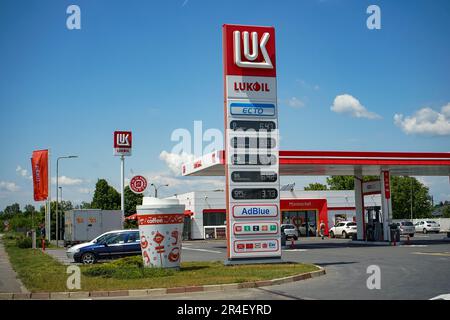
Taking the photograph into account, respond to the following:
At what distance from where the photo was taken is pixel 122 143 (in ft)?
142

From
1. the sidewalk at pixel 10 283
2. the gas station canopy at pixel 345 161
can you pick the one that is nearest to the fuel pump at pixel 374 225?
the gas station canopy at pixel 345 161

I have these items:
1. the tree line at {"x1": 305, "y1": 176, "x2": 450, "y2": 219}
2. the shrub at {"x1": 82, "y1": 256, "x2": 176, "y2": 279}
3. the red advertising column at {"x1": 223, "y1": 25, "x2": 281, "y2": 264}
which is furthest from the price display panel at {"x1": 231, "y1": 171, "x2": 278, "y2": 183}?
the tree line at {"x1": 305, "y1": 176, "x2": 450, "y2": 219}

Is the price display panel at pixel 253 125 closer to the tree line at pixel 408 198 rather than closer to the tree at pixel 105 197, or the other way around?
the tree at pixel 105 197

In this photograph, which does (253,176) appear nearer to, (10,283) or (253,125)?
(253,125)

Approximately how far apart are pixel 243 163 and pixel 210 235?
130 feet

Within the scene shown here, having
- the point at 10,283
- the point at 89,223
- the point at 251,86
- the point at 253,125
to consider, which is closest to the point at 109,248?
the point at 10,283

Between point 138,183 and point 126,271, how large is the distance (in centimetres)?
1563

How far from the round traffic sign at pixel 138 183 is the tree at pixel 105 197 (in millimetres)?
53095

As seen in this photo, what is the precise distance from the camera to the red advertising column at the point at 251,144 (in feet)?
62.5

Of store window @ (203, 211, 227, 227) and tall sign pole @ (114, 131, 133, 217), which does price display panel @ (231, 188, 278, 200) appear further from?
store window @ (203, 211, 227, 227)

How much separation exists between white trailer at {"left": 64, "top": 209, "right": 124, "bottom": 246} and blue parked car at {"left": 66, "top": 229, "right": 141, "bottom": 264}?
15.5 m

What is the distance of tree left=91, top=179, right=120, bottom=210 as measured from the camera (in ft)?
273
